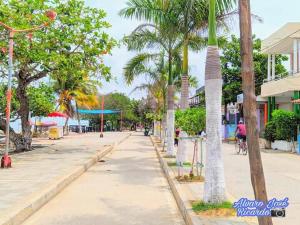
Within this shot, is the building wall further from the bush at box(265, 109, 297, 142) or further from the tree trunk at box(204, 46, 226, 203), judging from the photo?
the tree trunk at box(204, 46, 226, 203)

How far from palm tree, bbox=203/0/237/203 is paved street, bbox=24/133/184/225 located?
830mm

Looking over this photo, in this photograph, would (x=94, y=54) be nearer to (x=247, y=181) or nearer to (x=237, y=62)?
(x=247, y=181)

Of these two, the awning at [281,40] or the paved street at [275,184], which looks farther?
the awning at [281,40]

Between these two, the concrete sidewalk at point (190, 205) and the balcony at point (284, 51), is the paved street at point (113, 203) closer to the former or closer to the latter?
the concrete sidewalk at point (190, 205)

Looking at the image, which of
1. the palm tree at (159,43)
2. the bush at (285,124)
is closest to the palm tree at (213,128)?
the palm tree at (159,43)

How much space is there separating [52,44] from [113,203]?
13974 millimetres

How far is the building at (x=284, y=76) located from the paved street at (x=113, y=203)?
15.2 meters

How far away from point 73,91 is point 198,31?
44778 millimetres

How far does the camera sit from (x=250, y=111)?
5.45 metres

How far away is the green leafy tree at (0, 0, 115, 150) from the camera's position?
21750mm

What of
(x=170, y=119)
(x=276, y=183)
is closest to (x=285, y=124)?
(x=170, y=119)

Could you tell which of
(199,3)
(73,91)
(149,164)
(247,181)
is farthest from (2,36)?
(73,91)

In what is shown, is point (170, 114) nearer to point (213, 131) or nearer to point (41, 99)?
point (41, 99)

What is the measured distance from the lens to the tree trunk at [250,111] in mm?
5391
